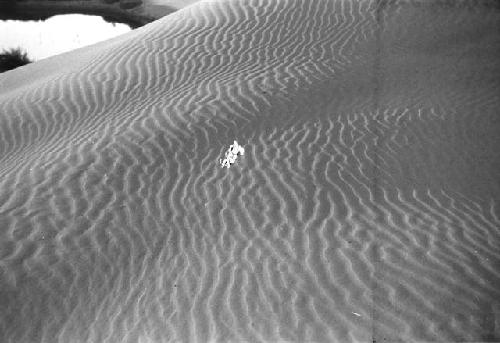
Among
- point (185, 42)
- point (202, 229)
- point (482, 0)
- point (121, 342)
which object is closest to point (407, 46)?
point (482, 0)

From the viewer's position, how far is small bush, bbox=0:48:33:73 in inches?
588

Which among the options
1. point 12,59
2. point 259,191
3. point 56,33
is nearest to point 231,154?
point 259,191

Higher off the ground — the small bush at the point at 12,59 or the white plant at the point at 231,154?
the small bush at the point at 12,59

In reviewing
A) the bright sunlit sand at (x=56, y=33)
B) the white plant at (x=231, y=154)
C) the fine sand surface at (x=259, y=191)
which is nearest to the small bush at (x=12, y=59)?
the bright sunlit sand at (x=56, y=33)

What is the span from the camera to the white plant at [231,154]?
6745 millimetres

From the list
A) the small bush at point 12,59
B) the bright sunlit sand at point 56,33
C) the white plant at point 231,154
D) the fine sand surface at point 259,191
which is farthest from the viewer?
the bright sunlit sand at point 56,33

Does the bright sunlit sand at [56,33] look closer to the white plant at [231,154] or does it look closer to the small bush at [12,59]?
the small bush at [12,59]

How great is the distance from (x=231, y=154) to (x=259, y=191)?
89 cm

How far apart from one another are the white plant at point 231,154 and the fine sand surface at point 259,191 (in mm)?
99

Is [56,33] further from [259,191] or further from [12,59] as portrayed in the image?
[259,191]

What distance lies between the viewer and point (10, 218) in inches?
229

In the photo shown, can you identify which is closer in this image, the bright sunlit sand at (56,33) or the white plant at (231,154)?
the white plant at (231,154)

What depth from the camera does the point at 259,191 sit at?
20.4ft

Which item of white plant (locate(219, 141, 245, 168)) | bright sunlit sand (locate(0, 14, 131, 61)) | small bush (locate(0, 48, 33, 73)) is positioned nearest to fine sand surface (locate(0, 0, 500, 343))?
white plant (locate(219, 141, 245, 168))
